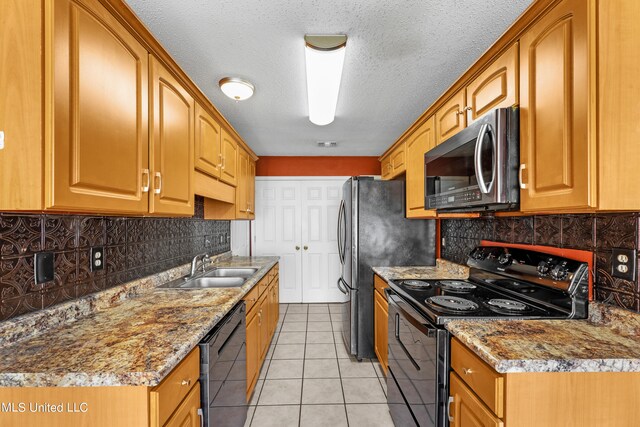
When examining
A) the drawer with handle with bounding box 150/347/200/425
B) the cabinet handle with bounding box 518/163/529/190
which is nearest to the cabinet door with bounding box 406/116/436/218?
the cabinet handle with bounding box 518/163/529/190

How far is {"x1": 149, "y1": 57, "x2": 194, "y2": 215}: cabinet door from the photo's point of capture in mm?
1353

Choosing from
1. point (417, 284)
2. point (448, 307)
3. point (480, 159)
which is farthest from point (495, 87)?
point (417, 284)

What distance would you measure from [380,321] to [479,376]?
1409 millimetres

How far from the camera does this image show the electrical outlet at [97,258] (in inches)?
55.6

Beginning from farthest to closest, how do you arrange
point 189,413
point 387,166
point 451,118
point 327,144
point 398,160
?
point 327,144
point 387,166
point 398,160
point 451,118
point 189,413

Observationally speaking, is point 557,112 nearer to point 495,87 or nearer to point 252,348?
point 495,87

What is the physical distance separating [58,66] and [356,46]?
4.30 ft

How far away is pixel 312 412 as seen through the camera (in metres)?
1.98

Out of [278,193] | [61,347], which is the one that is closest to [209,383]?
[61,347]

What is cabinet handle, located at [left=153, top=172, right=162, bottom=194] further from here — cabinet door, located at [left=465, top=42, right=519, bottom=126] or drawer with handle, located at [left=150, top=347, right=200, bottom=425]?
cabinet door, located at [left=465, top=42, right=519, bottom=126]

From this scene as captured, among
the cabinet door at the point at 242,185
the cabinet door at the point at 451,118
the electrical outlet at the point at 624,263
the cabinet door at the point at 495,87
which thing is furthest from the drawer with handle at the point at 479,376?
the cabinet door at the point at 242,185

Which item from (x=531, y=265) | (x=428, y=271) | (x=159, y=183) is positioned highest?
(x=159, y=183)

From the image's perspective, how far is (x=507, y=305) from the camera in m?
1.43

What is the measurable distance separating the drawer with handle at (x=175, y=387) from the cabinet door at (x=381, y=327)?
1440mm
